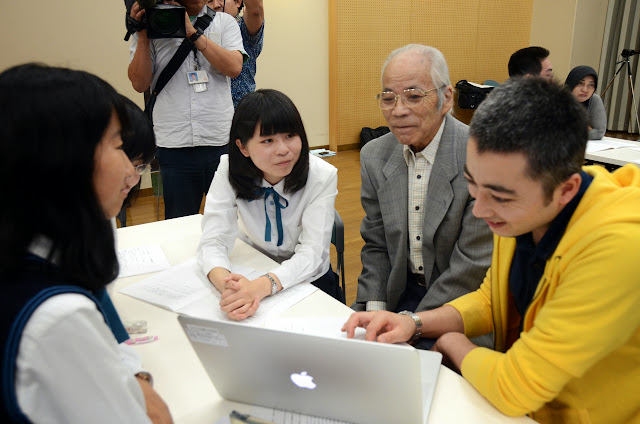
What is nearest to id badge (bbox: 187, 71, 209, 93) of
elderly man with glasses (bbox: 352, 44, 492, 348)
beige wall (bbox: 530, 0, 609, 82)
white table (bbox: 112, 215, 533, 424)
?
elderly man with glasses (bbox: 352, 44, 492, 348)

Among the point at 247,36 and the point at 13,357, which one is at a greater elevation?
the point at 247,36

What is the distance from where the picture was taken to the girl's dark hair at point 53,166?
0.63 m

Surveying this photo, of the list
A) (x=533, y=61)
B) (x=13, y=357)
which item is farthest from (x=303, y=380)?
(x=533, y=61)

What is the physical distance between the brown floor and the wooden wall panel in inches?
33.2

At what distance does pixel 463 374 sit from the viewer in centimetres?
101

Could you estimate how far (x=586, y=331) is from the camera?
839mm

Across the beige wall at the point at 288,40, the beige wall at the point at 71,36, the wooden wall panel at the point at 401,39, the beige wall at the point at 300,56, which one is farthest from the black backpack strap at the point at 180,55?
the wooden wall panel at the point at 401,39

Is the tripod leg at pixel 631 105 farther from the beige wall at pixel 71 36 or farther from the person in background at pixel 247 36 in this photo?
the beige wall at pixel 71 36

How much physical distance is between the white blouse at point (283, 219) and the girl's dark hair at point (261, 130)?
0.13ft

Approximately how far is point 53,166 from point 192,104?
1.74 metres

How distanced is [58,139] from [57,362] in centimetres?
30

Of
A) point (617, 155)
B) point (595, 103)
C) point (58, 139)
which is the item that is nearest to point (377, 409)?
point (58, 139)

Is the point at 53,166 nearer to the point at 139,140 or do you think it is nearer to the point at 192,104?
the point at 139,140

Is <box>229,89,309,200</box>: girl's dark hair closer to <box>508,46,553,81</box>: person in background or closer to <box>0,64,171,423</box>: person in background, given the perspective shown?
<box>0,64,171,423</box>: person in background
